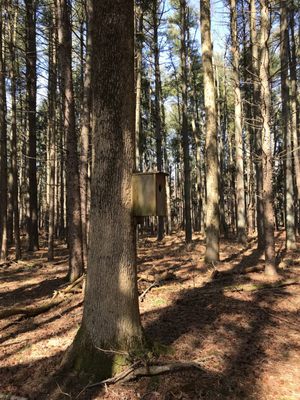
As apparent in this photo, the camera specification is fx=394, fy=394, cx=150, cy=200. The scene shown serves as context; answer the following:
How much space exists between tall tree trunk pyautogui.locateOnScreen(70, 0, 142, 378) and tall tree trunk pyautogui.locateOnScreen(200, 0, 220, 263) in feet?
21.7

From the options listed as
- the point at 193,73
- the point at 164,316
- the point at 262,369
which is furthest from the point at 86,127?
the point at 193,73

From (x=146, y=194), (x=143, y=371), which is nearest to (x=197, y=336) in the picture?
(x=143, y=371)

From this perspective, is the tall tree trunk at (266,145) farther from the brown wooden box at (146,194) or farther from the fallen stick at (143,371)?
the fallen stick at (143,371)

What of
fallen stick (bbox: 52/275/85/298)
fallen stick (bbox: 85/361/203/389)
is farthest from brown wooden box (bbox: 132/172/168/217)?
fallen stick (bbox: 52/275/85/298)

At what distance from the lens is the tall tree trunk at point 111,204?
446 cm

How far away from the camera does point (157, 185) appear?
464 cm

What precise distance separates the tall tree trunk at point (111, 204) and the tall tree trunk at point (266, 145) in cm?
518

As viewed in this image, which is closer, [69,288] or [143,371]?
[143,371]

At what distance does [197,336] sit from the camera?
216 inches

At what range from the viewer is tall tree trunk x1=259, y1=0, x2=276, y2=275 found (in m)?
8.96

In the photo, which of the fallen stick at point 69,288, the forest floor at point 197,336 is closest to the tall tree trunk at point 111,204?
the forest floor at point 197,336

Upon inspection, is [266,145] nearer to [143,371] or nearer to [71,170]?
[71,170]

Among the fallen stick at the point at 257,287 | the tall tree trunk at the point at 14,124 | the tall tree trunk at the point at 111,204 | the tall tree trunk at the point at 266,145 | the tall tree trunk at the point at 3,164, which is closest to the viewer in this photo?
the tall tree trunk at the point at 111,204

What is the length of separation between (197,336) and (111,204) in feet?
7.76
